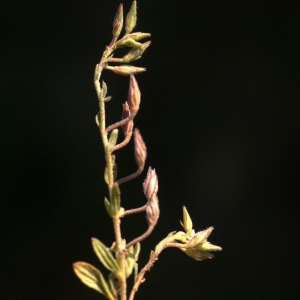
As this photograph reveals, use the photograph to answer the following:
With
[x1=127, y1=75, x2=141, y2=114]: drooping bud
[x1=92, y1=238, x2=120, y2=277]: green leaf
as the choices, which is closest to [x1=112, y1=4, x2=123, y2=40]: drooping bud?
[x1=127, y1=75, x2=141, y2=114]: drooping bud

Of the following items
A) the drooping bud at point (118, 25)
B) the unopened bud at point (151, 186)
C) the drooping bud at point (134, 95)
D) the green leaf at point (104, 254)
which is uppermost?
the drooping bud at point (118, 25)

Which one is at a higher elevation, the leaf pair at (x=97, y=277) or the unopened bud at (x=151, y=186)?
the unopened bud at (x=151, y=186)

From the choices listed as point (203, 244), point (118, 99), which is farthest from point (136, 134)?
point (118, 99)

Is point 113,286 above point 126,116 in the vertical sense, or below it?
below

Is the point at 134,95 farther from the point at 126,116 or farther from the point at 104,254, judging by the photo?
the point at 104,254

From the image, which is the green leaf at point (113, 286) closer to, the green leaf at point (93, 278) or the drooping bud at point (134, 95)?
the green leaf at point (93, 278)

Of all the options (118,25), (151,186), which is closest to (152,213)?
(151,186)

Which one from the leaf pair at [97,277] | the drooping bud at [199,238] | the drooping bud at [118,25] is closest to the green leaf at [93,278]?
the leaf pair at [97,277]

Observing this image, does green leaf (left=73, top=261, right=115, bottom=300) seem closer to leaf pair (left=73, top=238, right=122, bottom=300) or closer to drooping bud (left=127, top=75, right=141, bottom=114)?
leaf pair (left=73, top=238, right=122, bottom=300)

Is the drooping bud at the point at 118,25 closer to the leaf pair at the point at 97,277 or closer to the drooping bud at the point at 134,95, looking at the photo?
the drooping bud at the point at 134,95
